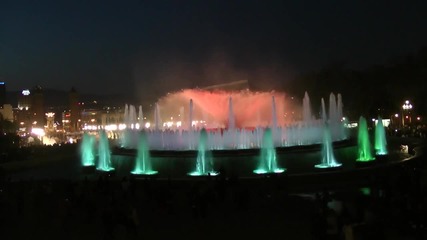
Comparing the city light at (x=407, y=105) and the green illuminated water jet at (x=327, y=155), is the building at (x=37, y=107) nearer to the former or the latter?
the city light at (x=407, y=105)

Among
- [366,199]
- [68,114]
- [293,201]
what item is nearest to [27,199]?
[293,201]

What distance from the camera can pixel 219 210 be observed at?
14.6 m

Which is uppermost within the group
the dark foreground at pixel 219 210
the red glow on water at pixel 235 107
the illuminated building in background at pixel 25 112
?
the illuminated building in background at pixel 25 112

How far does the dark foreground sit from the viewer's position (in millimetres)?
10438

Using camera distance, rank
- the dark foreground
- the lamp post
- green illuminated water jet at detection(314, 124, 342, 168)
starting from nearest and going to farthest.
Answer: the dark foreground < green illuminated water jet at detection(314, 124, 342, 168) < the lamp post

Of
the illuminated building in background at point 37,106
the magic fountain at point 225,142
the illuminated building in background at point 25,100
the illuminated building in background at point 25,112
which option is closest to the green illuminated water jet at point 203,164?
the magic fountain at point 225,142

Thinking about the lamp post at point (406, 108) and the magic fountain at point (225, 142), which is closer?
the magic fountain at point (225, 142)

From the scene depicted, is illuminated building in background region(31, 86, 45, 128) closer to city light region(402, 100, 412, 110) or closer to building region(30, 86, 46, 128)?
building region(30, 86, 46, 128)

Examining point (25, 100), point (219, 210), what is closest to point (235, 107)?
point (219, 210)

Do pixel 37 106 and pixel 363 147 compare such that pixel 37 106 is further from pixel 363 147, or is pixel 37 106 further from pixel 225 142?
pixel 363 147

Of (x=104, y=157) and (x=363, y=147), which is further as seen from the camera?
(x=104, y=157)

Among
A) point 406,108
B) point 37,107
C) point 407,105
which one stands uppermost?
point 37,107

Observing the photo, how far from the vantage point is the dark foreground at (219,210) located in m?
10.4

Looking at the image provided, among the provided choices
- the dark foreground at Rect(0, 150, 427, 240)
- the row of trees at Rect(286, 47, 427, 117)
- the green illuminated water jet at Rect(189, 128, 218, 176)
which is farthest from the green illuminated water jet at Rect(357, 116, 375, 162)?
the row of trees at Rect(286, 47, 427, 117)
